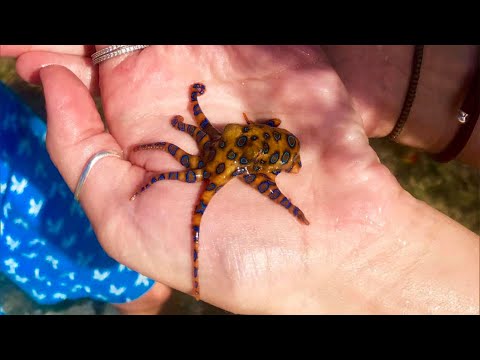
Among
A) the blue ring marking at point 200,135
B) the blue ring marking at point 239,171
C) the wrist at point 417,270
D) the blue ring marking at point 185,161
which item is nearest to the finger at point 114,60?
the blue ring marking at point 200,135

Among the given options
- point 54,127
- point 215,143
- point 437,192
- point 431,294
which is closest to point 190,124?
point 215,143

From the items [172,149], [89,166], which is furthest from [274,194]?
[89,166]

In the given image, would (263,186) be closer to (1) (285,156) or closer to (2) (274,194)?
(2) (274,194)

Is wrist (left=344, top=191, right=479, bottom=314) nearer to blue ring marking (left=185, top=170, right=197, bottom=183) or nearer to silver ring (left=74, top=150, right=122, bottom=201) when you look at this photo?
blue ring marking (left=185, top=170, right=197, bottom=183)

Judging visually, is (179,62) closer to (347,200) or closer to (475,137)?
(347,200)

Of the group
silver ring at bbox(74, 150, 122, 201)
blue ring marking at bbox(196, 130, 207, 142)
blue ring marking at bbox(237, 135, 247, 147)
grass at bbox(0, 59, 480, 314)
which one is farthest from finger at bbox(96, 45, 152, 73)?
grass at bbox(0, 59, 480, 314)
